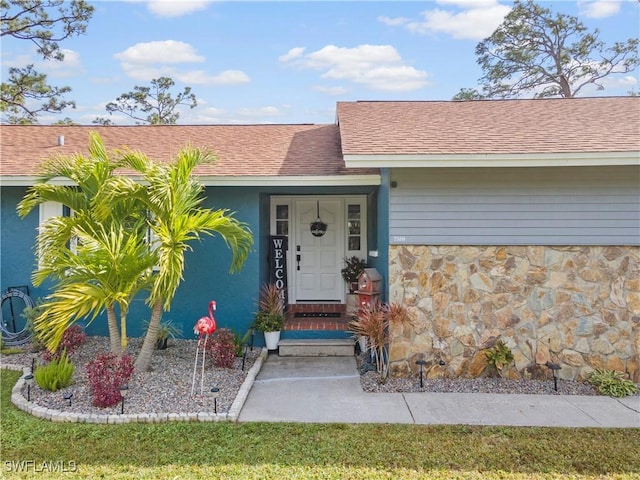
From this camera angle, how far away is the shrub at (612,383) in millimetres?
5352

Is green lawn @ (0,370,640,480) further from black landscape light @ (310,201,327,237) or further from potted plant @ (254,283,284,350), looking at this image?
black landscape light @ (310,201,327,237)

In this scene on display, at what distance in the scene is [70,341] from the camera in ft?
20.8

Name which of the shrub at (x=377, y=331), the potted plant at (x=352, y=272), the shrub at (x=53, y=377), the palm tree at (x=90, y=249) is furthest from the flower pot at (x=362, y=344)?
the shrub at (x=53, y=377)

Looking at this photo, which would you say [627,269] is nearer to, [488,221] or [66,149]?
[488,221]

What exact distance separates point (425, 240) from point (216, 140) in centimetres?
526

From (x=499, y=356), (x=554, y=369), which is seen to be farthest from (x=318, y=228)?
(x=554, y=369)

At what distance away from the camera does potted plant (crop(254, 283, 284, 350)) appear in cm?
691

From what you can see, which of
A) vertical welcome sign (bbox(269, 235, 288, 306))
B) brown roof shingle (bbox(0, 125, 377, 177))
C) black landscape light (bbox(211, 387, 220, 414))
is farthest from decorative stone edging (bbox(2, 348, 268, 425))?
brown roof shingle (bbox(0, 125, 377, 177))

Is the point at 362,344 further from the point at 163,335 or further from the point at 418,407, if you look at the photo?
the point at 163,335

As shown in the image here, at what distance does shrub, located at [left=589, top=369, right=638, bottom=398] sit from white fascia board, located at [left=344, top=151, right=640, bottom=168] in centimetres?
274

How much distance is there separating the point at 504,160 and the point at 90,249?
5.14 m

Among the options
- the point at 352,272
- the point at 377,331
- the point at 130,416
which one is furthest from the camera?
the point at 352,272

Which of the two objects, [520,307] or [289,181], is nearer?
[520,307]

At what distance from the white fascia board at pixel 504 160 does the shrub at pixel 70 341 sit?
4.86 meters
